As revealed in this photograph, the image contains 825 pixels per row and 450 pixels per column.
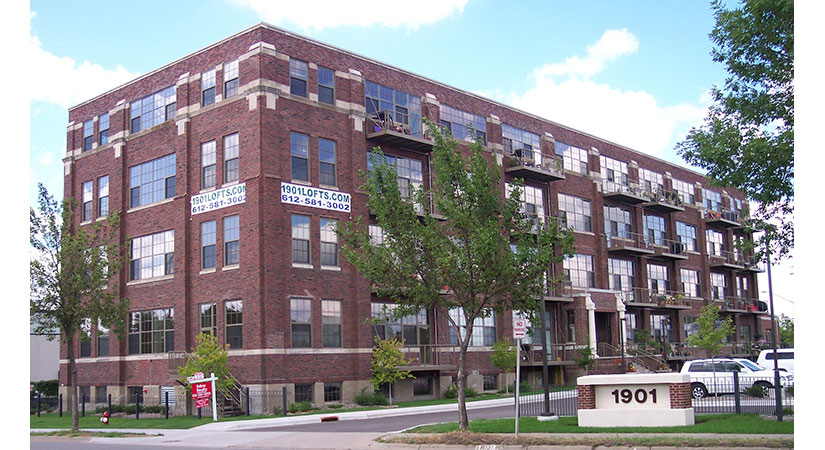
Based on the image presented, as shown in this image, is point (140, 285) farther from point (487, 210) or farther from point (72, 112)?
point (487, 210)

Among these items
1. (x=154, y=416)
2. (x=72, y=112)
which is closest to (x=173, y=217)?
(x=154, y=416)

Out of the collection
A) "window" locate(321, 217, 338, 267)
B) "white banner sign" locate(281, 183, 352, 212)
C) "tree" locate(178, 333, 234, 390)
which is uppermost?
"white banner sign" locate(281, 183, 352, 212)

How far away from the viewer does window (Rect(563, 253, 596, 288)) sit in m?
52.7

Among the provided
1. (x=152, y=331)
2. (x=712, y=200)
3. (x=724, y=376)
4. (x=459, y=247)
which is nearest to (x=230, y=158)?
(x=152, y=331)

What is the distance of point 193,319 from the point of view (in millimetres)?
38969

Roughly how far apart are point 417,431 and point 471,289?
4446mm

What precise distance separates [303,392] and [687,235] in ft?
134

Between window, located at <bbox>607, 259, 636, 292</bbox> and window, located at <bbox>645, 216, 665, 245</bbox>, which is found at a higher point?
window, located at <bbox>645, 216, 665, 245</bbox>

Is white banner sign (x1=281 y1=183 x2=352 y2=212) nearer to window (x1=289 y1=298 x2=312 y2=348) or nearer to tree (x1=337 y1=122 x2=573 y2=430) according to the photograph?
window (x1=289 y1=298 x2=312 y2=348)

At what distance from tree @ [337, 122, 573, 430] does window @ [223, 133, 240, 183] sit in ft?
50.9

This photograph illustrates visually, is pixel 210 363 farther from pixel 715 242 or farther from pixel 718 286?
pixel 715 242

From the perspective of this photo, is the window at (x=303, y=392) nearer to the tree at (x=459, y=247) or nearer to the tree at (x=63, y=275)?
the tree at (x=63, y=275)

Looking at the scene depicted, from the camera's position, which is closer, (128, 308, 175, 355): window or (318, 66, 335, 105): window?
(318, 66, 335, 105): window

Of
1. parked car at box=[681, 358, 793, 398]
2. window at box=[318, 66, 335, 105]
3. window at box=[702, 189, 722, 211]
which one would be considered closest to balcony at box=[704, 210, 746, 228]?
window at box=[702, 189, 722, 211]
